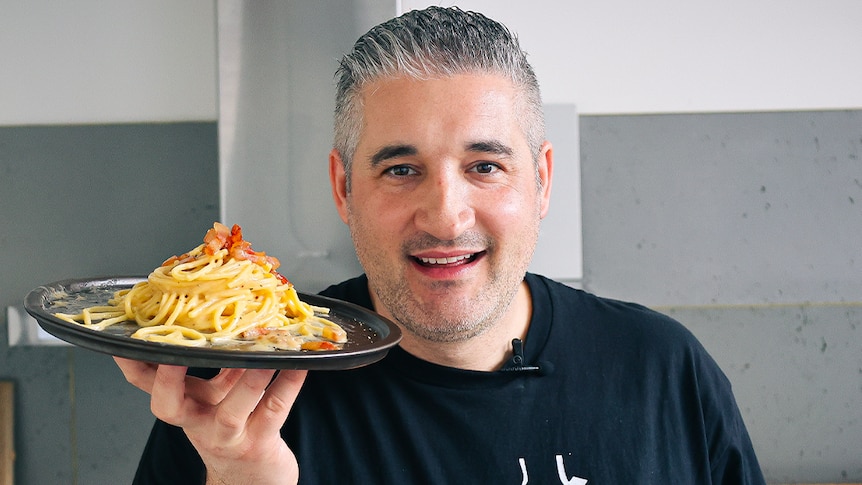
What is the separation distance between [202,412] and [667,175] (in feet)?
6.26

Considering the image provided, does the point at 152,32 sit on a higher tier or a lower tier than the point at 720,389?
higher

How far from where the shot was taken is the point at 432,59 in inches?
54.6

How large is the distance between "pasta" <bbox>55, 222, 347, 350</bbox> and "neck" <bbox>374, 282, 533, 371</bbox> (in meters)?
0.26

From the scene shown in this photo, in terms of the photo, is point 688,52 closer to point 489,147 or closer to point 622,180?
point 622,180

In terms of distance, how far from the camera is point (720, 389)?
159 centimetres

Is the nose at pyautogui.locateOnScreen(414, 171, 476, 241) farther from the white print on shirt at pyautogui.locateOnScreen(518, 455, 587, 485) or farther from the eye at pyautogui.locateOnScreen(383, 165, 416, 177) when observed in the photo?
the white print on shirt at pyautogui.locateOnScreen(518, 455, 587, 485)

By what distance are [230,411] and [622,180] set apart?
184 cm

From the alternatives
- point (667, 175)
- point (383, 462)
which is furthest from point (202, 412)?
point (667, 175)

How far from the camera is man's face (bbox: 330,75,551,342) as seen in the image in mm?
1339

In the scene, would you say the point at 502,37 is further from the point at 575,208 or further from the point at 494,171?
the point at 575,208

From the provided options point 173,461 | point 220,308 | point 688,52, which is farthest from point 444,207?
point 688,52

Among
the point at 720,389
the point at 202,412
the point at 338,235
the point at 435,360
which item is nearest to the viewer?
the point at 202,412

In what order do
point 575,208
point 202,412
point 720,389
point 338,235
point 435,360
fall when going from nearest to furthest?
point 202,412 → point 435,360 → point 720,389 → point 338,235 → point 575,208

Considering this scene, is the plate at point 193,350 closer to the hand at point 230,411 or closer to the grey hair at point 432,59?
the hand at point 230,411
